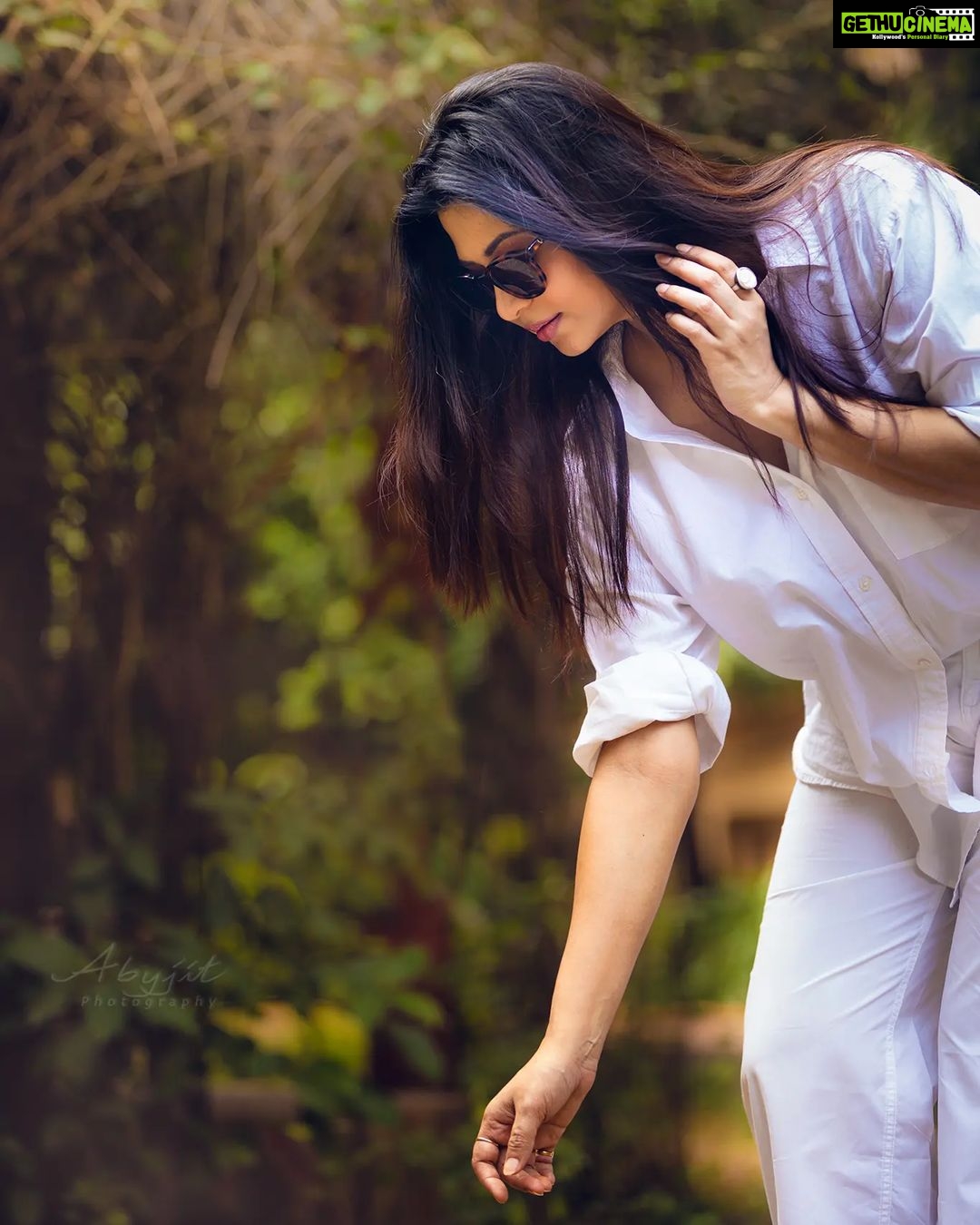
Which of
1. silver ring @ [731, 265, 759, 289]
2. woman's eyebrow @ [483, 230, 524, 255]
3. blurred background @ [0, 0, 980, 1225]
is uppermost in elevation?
woman's eyebrow @ [483, 230, 524, 255]

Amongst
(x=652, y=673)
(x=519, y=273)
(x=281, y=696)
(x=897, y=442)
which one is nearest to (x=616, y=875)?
(x=652, y=673)

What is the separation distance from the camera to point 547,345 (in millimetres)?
1352

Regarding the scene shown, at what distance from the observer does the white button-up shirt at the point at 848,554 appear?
1163mm

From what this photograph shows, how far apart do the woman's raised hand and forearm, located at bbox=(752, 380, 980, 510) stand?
61 centimetres

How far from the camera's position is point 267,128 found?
2.45 m

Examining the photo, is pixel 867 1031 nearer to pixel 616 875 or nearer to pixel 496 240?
pixel 616 875

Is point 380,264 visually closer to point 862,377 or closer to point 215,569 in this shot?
point 215,569

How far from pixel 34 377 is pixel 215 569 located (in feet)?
1.73

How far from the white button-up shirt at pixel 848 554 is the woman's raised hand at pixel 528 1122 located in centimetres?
29

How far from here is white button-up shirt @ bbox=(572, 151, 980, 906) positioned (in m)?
1.16

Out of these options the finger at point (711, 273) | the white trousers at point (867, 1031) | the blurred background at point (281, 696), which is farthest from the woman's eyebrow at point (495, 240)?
the blurred background at point (281, 696)

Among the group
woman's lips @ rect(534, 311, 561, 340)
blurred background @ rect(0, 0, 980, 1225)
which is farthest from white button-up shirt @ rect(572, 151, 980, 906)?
blurred background @ rect(0, 0, 980, 1225)

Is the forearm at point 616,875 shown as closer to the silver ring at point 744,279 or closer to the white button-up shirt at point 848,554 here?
the white button-up shirt at point 848,554

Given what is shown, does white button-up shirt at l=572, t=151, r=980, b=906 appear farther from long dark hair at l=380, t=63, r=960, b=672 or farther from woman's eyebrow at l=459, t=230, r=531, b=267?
woman's eyebrow at l=459, t=230, r=531, b=267
